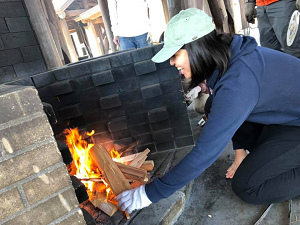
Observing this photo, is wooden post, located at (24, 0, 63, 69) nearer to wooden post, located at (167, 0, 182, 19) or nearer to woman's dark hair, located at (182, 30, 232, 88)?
wooden post, located at (167, 0, 182, 19)

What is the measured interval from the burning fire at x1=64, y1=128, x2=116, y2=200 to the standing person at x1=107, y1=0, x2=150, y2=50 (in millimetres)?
1603

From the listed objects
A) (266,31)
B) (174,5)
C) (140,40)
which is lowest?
(266,31)

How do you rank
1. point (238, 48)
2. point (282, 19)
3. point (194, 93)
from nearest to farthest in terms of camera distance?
point (238, 48)
point (282, 19)
point (194, 93)

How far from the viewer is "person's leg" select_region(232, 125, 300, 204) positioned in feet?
5.43

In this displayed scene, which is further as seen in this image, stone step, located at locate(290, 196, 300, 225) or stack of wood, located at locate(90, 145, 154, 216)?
stack of wood, located at locate(90, 145, 154, 216)

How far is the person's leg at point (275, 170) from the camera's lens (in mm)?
1656

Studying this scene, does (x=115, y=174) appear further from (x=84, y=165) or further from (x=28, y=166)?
(x=28, y=166)

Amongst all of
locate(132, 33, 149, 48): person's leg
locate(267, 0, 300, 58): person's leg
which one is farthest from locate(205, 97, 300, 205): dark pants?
locate(132, 33, 149, 48): person's leg

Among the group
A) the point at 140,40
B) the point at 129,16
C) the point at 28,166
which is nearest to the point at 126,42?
the point at 140,40

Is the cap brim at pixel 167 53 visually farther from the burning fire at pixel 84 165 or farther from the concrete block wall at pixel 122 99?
the burning fire at pixel 84 165

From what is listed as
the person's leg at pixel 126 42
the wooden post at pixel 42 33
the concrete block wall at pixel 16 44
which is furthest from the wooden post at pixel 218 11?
the concrete block wall at pixel 16 44

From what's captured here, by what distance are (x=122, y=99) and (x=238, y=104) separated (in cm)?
134

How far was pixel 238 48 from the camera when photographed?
1.43 metres

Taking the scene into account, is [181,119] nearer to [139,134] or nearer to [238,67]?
[139,134]
